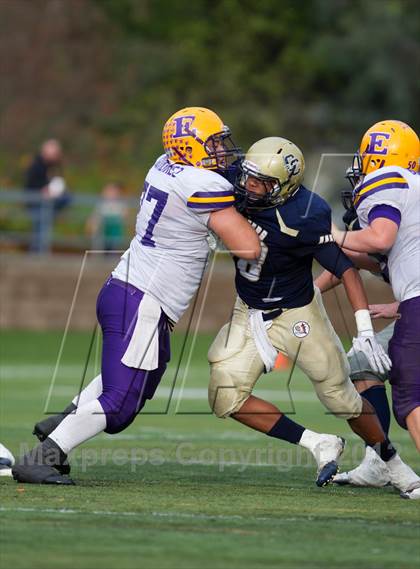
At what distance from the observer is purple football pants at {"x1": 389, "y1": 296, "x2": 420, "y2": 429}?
18.9ft

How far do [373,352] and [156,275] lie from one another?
1082 millimetres

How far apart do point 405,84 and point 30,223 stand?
8954mm

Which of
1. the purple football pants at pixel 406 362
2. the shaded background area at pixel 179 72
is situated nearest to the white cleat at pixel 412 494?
the purple football pants at pixel 406 362

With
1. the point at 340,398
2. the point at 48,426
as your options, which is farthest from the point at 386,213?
the point at 48,426

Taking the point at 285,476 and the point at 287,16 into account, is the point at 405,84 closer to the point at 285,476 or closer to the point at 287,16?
the point at 287,16

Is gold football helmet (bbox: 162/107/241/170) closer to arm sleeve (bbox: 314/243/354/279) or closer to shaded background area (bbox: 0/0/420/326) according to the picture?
arm sleeve (bbox: 314/243/354/279)

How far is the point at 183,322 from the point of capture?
17172 millimetres

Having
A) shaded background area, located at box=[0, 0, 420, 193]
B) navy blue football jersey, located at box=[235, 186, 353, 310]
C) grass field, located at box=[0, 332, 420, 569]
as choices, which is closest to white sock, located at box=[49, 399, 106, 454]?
grass field, located at box=[0, 332, 420, 569]

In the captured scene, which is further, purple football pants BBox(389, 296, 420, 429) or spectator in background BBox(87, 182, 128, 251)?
spectator in background BBox(87, 182, 128, 251)

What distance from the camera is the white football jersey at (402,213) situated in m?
5.79

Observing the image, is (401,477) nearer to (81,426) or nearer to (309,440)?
(309,440)

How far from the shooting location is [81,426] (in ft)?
A: 19.1

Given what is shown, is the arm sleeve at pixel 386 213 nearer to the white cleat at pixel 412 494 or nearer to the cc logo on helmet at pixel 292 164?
the cc logo on helmet at pixel 292 164

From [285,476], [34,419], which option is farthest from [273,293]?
[34,419]
